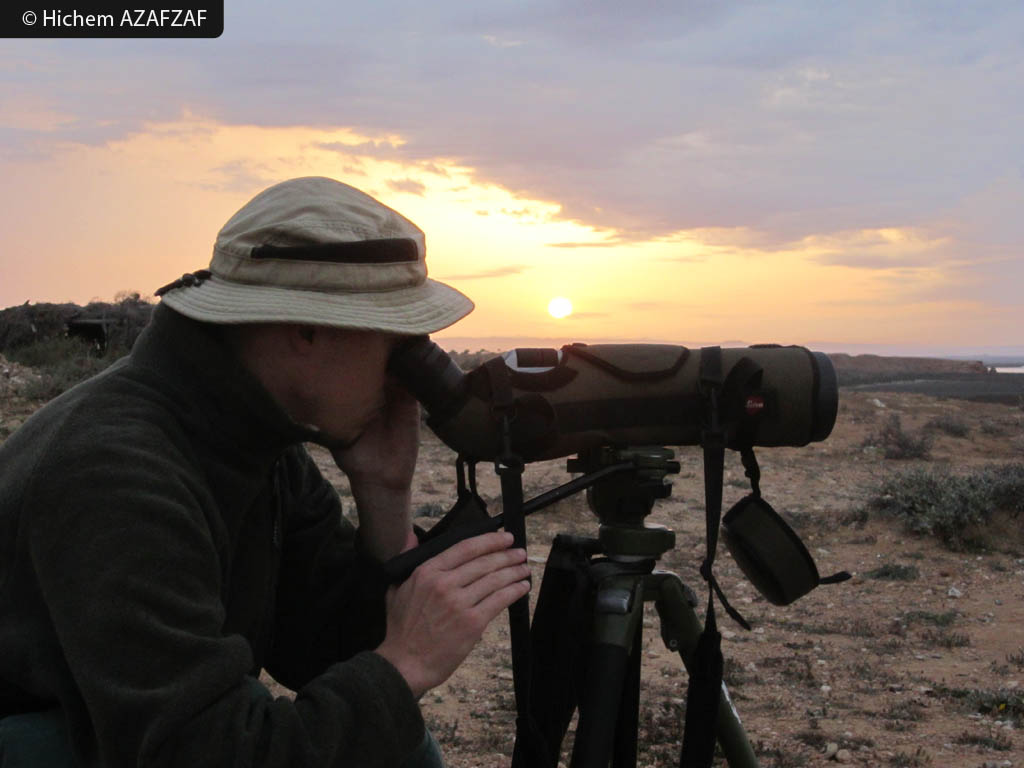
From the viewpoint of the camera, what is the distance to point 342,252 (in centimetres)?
165

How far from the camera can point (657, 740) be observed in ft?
11.6

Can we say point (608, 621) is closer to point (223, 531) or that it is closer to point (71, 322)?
point (223, 531)

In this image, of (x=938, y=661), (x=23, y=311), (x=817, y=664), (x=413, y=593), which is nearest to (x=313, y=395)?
(x=413, y=593)

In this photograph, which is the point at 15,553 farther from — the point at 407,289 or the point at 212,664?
the point at 407,289

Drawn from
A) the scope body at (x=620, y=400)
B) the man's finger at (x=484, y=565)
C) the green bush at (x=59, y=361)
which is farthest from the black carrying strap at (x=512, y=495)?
the green bush at (x=59, y=361)

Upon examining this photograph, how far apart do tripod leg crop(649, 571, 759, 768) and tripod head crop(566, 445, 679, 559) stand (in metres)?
0.10

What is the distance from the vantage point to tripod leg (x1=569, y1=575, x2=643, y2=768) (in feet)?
6.20

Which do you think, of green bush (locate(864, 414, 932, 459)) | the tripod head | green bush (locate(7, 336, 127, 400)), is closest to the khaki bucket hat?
the tripod head

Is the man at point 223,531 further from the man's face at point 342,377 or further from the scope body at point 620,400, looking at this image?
the scope body at point 620,400

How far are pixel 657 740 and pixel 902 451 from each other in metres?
8.40

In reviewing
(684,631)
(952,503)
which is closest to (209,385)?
(684,631)

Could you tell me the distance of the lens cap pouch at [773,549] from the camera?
210cm

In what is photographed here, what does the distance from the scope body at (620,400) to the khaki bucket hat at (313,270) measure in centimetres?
21

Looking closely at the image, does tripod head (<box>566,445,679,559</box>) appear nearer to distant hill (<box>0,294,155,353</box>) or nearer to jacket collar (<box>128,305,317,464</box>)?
jacket collar (<box>128,305,317,464</box>)
